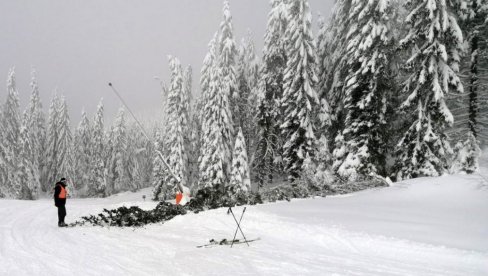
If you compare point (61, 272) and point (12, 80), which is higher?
point (12, 80)

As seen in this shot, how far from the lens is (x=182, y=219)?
11.0 meters

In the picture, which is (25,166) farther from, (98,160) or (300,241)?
(300,241)

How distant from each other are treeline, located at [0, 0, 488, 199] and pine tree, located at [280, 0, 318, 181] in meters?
0.08

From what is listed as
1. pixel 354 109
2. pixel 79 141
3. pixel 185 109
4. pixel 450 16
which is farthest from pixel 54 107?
pixel 450 16

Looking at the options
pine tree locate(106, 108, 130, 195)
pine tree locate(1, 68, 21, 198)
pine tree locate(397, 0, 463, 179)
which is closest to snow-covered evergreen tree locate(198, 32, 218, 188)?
pine tree locate(397, 0, 463, 179)

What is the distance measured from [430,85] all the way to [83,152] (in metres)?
50.7

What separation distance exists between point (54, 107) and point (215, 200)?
155ft

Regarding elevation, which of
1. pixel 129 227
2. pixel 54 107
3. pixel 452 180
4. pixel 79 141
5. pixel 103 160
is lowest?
pixel 129 227

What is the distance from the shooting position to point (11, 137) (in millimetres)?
39656

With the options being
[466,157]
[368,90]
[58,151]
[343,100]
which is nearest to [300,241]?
[466,157]

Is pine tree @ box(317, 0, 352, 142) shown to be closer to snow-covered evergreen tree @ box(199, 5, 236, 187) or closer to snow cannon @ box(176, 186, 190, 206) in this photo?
snow-covered evergreen tree @ box(199, 5, 236, 187)

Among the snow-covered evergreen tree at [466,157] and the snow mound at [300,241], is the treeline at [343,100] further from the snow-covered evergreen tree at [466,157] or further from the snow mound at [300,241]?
the snow mound at [300,241]

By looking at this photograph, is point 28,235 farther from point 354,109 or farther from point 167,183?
point 167,183

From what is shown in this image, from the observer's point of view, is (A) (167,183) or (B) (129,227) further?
(A) (167,183)
